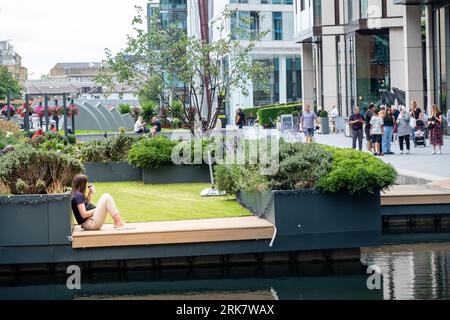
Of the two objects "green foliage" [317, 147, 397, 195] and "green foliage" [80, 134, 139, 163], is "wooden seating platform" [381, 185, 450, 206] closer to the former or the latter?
"green foliage" [317, 147, 397, 195]

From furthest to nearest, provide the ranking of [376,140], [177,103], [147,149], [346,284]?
[177,103]
[376,140]
[147,149]
[346,284]

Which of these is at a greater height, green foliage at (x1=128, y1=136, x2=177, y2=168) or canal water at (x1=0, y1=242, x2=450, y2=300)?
green foliage at (x1=128, y1=136, x2=177, y2=168)

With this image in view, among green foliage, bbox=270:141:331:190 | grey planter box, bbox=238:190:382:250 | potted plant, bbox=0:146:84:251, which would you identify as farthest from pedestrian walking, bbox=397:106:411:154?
potted plant, bbox=0:146:84:251

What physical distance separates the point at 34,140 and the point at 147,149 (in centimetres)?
531

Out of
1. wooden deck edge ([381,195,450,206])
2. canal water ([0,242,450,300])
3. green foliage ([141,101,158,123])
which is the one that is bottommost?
canal water ([0,242,450,300])

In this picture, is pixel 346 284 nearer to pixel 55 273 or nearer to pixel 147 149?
pixel 55 273

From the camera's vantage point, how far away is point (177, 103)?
4584 cm

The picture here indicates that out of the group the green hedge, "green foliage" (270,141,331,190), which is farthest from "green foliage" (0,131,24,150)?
"green foliage" (270,141,331,190)

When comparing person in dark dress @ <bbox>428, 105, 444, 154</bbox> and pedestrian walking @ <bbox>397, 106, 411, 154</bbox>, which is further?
pedestrian walking @ <bbox>397, 106, 411, 154</bbox>

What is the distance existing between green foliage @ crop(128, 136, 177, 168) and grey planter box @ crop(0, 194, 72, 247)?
9.75 meters

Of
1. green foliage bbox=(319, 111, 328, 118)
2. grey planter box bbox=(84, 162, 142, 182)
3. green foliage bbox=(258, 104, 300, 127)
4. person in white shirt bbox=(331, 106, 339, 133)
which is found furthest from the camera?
green foliage bbox=(258, 104, 300, 127)

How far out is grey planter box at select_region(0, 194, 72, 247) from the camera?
15.8 metres

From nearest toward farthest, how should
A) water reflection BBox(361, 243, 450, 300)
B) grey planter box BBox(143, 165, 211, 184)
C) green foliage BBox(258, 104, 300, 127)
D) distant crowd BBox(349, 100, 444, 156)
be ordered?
1. water reflection BBox(361, 243, 450, 300)
2. grey planter box BBox(143, 165, 211, 184)
3. distant crowd BBox(349, 100, 444, 156)
4. green foliage BBox(258, 104, 300, 127)
